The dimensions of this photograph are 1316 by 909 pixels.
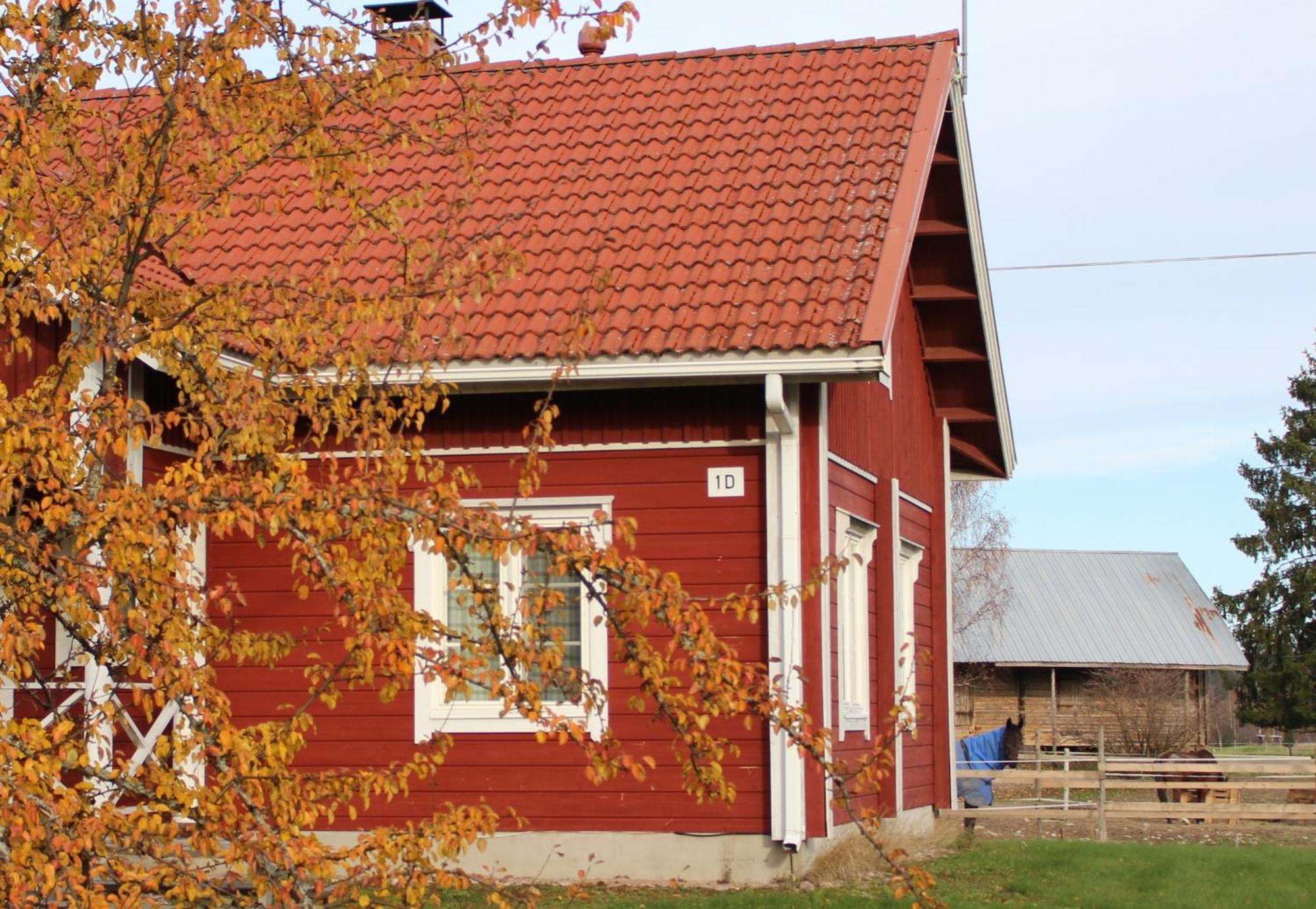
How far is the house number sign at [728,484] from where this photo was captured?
11328 millimetres

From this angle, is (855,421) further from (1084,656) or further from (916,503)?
(1084,656)

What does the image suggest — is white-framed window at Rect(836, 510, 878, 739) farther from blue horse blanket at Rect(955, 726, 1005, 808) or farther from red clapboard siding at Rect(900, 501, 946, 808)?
blue horse blanket at Rect(955, 726, 1005, 808)

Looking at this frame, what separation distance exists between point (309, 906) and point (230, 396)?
1459mm

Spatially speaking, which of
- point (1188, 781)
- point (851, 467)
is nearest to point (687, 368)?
point (851, 467)

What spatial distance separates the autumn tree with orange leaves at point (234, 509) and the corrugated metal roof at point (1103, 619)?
35.1 metres

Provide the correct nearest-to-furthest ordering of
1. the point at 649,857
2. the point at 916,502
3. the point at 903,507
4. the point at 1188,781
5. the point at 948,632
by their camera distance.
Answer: the point at 649,857 → the point at 903,507 → the point at 916,502 → the point at 948,632 → the point at 1188,781

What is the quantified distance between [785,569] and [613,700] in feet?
4.46

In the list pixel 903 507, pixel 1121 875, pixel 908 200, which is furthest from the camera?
pixel 903 507

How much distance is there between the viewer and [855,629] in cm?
1312

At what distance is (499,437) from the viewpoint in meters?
11.7

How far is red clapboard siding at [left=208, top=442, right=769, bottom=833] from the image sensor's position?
36.7ft

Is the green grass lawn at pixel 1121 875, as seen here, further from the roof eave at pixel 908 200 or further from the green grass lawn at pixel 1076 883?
the roof eave at pixel 908 200

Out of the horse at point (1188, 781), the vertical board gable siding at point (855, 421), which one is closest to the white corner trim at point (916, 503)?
the vertical board gable siding at point (855, 421)

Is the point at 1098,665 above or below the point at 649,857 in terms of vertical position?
above
